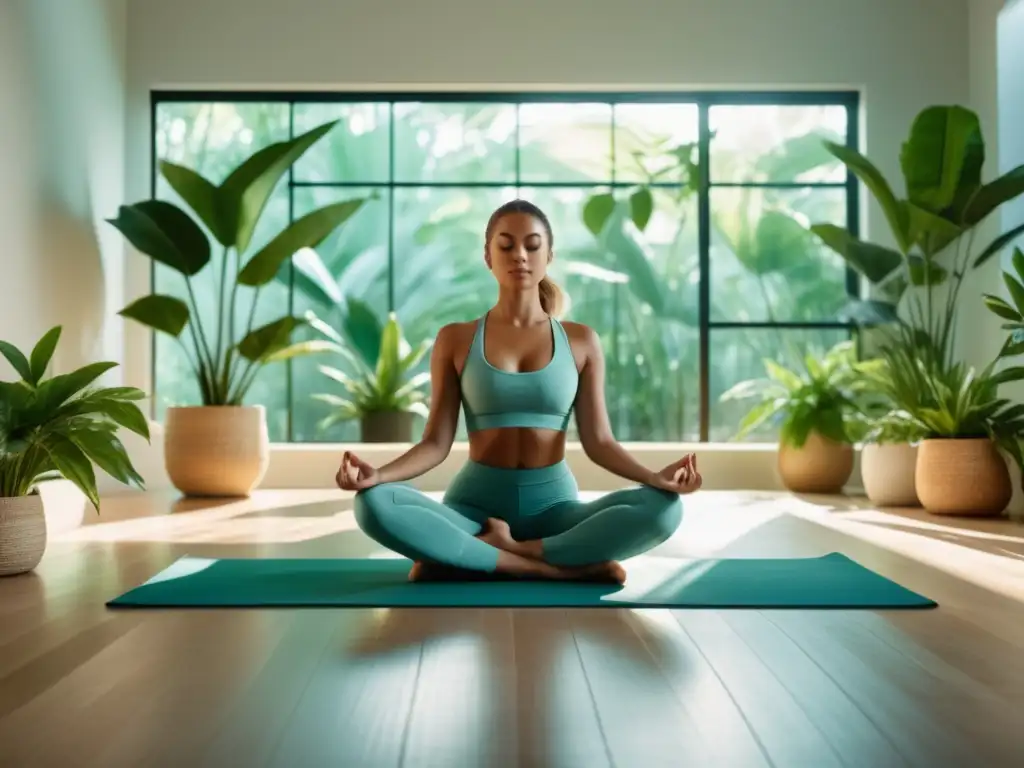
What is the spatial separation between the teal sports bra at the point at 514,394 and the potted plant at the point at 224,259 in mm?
2982

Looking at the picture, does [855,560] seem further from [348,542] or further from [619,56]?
[619,56]

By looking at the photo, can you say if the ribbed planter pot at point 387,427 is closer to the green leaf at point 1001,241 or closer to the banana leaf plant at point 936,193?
the banana leaf plant at point 936,193

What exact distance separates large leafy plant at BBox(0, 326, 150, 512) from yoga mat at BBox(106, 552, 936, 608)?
0.35 m

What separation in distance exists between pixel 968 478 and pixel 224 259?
3.63 m

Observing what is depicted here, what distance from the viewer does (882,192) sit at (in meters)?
5.62

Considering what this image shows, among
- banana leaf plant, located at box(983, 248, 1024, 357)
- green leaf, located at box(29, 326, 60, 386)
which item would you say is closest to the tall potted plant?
banana leaf plant, located at box(983, 248, 1024, 357)

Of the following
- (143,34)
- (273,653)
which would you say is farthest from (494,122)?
(273,653)

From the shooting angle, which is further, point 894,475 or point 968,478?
point 894,475

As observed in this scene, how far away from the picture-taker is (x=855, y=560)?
3543 mm

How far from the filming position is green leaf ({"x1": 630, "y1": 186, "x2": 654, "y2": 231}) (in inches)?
279

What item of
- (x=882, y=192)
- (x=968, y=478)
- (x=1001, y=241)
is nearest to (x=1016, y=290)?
(x=1001, y=241)

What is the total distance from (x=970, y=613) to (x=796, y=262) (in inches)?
204

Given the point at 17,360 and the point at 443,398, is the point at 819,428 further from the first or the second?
the point at 17,360

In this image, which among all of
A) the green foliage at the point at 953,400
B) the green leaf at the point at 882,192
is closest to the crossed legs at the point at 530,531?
the green foliage at the point at 953,400
